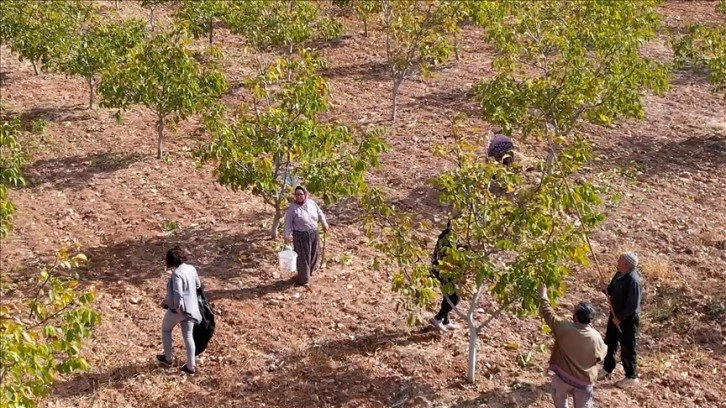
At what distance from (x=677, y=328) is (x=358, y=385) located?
440 cm

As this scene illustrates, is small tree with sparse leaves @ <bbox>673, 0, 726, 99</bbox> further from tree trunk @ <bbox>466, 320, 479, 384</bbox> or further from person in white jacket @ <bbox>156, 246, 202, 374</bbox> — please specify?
person in white jacket @ <bbox>156, 246, 202, 374</bbox>

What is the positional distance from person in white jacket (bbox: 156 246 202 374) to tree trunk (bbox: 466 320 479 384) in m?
3.03

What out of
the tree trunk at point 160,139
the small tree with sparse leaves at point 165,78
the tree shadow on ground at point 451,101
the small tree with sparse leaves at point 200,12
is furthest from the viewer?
the small tree with sparse leaves at point 200,12

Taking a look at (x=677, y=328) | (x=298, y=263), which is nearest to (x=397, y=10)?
(x=298, y=263)

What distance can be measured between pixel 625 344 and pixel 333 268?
4362 millimetres

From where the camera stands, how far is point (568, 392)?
7242 millimetres

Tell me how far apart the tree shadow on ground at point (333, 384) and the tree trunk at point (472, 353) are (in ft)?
1.54

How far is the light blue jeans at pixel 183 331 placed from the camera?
26.8ft

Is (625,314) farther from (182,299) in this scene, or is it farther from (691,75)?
(691,75)

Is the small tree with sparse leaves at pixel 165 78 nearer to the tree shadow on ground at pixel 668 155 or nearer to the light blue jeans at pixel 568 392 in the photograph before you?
the tree shadow on ground at pixel 668 155

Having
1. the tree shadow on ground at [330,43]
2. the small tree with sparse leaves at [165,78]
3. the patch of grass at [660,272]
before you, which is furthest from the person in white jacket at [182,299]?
the tree shadow on ground at [330,43]

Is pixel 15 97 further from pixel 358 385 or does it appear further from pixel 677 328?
pixel 677 328

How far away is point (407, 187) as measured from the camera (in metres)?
13.6

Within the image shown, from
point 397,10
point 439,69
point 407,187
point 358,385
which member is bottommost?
point 358,385
